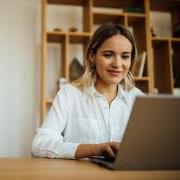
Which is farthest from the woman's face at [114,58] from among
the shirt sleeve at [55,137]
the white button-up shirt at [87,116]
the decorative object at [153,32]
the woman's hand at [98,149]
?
the decorative object at [153,32]

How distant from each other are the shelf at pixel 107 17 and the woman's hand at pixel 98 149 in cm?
218

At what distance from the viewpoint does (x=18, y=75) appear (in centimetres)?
316

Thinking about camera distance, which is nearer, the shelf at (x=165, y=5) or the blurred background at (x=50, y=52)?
the blurred background at (x=50, y=52)

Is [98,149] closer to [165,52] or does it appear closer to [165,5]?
[165,52]

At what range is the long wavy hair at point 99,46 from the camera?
1.61 meters

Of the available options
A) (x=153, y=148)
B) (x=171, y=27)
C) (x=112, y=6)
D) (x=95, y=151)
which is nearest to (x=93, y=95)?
(x=95, y=151)

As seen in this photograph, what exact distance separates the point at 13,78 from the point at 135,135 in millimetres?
2567

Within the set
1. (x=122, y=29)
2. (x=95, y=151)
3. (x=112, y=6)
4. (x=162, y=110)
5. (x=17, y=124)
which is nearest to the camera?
(x=162, y=110)

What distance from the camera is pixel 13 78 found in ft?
10.3

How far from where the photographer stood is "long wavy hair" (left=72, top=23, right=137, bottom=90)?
161cm

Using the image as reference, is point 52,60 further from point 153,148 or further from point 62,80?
point 153,148

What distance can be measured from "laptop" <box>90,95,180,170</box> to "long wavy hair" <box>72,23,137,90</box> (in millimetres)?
893

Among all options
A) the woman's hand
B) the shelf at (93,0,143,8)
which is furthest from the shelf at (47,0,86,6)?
the woman's hand

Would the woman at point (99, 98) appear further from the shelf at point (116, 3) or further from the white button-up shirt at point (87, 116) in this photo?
the shelf at point (116, 3)
